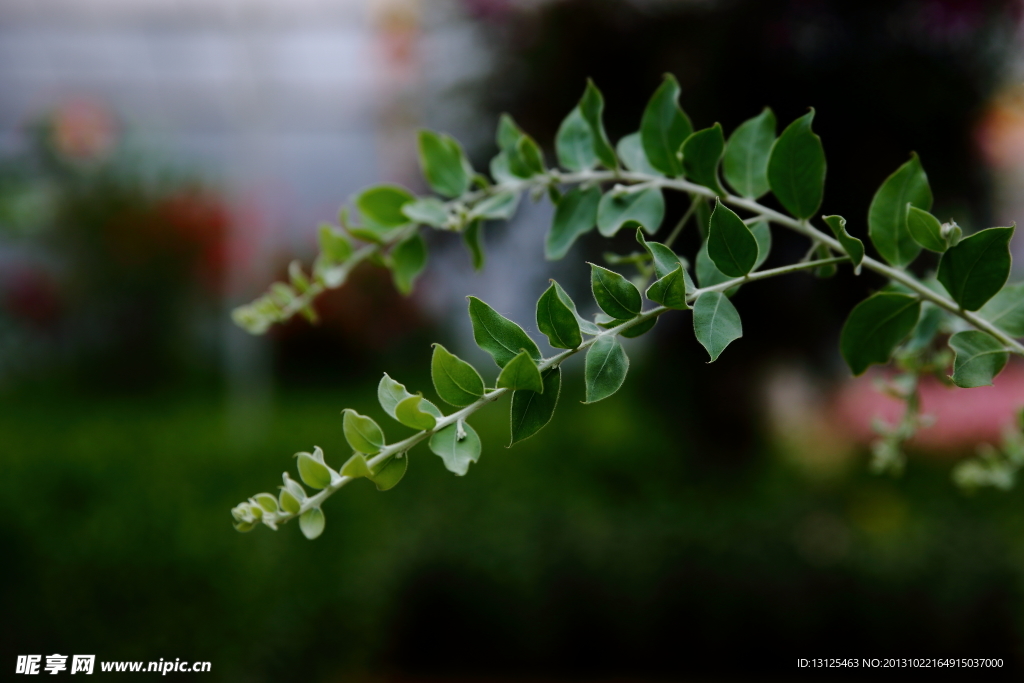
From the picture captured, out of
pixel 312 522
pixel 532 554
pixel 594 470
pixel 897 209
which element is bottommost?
pixel 312 522

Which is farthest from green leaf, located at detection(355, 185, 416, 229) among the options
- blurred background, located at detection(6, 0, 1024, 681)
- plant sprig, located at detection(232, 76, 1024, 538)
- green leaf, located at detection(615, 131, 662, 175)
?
blurred background, located at detection(6, 0, 1024, 681)

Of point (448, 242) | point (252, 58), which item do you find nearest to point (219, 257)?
point (252, 58)

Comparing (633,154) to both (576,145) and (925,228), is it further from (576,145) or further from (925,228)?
(925,228)

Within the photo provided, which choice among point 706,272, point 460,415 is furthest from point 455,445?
point 706,272

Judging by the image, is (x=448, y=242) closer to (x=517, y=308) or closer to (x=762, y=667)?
(x=517, y=308)

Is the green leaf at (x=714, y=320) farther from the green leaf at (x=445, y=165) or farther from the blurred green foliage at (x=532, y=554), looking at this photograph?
the blurred green foliage at (x=532, y=554)

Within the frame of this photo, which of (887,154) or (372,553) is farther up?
(887,154)

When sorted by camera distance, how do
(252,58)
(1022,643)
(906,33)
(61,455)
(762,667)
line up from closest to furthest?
(906,33) → (61,455) → (1022,643) → (762,667) → (252,58)
